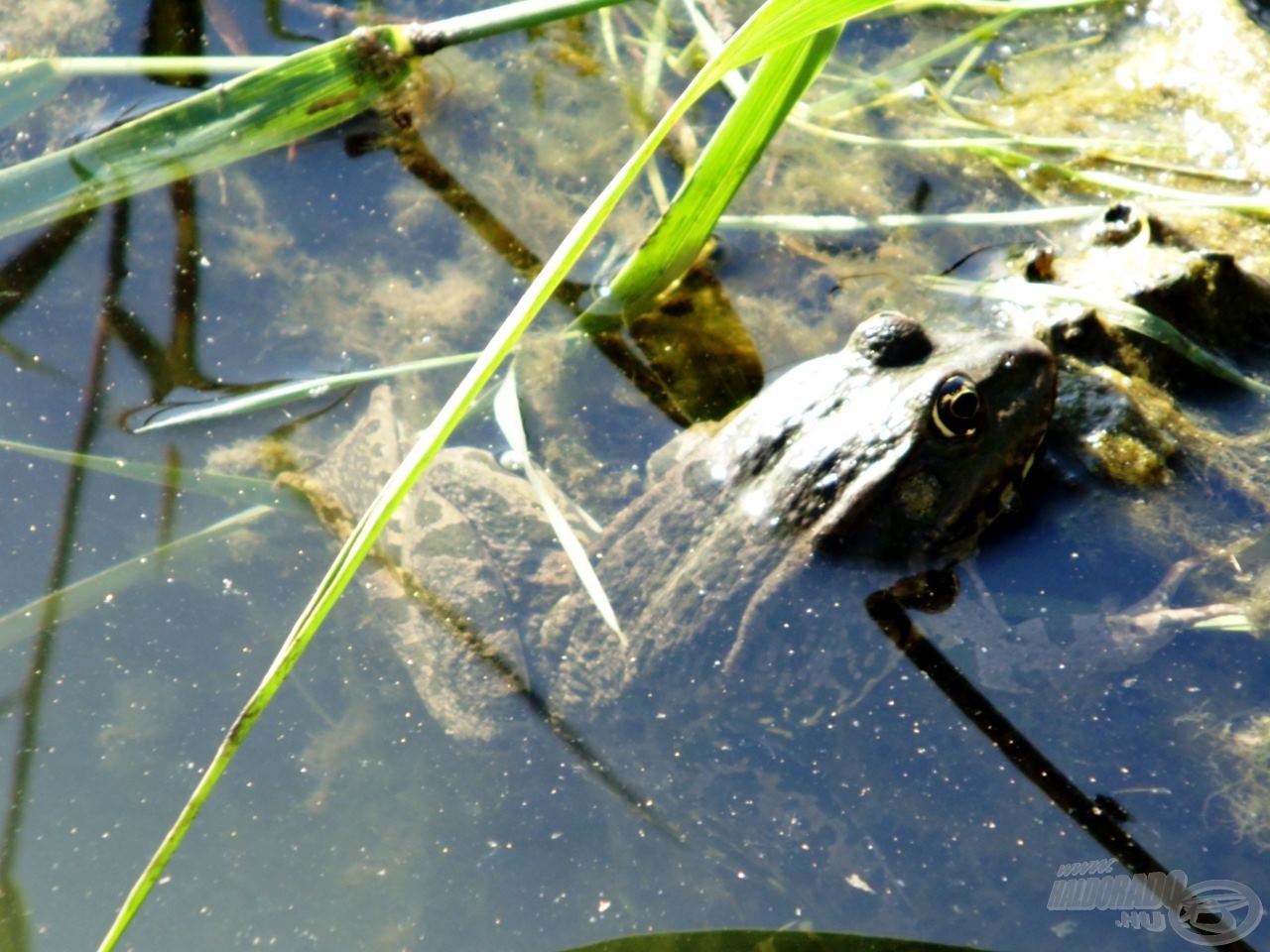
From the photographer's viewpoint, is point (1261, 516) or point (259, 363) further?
point (259, 363)

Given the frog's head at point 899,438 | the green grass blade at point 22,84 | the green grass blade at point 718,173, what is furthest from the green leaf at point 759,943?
the green grass blade at point 22,84

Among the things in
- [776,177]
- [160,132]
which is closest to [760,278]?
[776,177]

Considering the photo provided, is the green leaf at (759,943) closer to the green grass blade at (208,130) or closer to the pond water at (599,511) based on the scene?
A: the pond water at (599,511)

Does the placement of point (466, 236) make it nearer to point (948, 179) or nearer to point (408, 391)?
point (408, 391)

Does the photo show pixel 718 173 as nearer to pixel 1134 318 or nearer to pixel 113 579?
pixel 1134 318

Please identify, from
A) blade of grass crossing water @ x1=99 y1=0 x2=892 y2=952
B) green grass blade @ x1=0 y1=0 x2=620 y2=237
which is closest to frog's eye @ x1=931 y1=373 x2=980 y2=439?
blade of grass crossing water @ x1=99 y1=0 x2=892 y2=952

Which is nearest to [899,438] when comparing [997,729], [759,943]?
[997,729]
